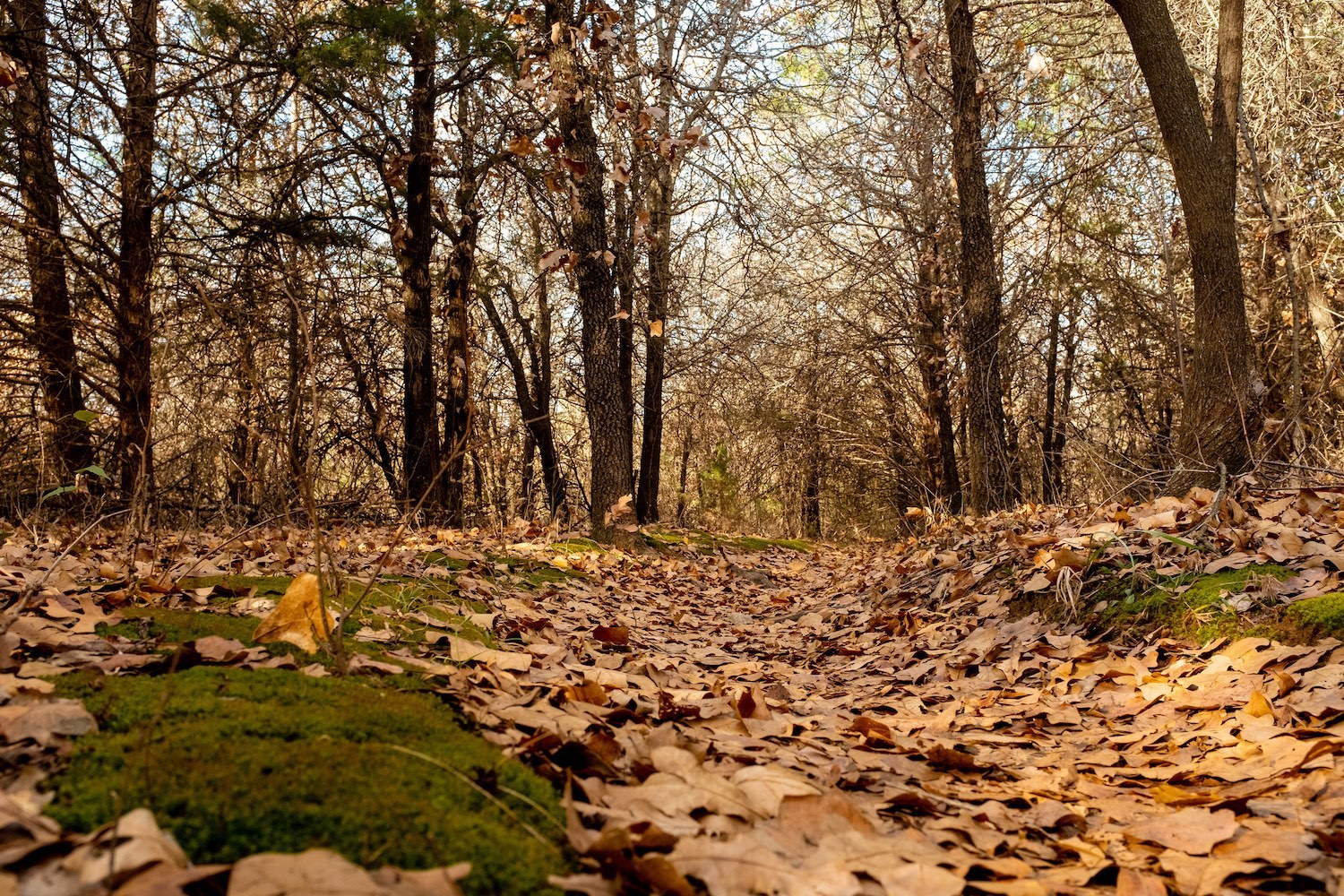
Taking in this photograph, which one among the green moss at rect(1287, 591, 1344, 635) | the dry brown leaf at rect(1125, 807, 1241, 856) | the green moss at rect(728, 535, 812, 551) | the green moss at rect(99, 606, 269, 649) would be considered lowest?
the green moss at rect(728, 535, 812, 551)

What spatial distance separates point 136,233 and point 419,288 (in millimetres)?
2795

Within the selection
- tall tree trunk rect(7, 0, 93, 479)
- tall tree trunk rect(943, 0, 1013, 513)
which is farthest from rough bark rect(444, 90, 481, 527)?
tall tree trunk rect(943, 0, 1013, 513)

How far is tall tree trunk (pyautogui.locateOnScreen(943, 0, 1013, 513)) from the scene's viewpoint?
779 centimetres

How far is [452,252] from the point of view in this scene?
963 centimetres

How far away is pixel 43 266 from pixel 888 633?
25.8 ft

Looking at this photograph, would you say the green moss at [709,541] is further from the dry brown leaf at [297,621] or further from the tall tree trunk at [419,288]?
the dry brown leaf at [297,621]

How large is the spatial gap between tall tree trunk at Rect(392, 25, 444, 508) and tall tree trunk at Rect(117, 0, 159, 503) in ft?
7.23

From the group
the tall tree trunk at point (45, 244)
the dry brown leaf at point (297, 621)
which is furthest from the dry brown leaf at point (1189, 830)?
the tall tree trunk at point (45, 244)

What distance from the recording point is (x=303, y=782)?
4.26 ft

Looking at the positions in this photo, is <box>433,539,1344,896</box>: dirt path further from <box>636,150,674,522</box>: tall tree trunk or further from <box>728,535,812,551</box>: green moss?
<box>636,150,674,522</box>: tall tree trunk

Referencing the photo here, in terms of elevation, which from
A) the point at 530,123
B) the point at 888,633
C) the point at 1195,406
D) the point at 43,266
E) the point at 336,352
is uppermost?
the point at 530,123

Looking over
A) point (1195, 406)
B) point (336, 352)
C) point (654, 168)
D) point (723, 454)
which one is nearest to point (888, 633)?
point (1195, 406)

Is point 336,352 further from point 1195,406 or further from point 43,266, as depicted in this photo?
point 1195,406

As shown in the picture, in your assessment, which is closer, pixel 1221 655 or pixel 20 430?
pixel 1221 655
